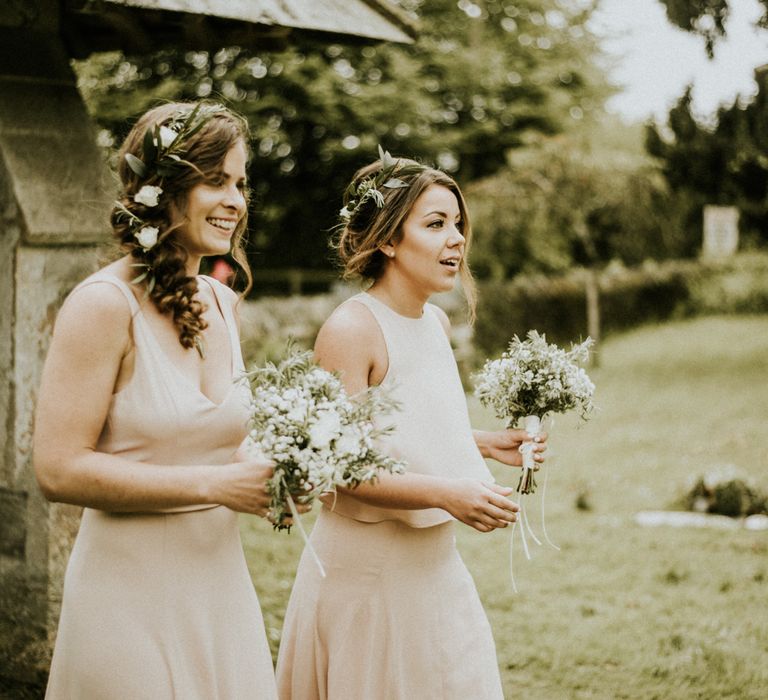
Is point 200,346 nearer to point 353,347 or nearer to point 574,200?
point 353,347

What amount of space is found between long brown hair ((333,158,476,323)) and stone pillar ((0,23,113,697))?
159cm

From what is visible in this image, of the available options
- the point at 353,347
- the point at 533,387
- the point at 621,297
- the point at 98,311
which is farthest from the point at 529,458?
the point at 621,297

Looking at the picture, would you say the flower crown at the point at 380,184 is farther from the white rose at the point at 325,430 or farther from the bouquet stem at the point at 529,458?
the white rose at the point at 325,430

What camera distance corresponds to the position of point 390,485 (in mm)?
2814

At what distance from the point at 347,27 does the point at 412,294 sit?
5.20 ft

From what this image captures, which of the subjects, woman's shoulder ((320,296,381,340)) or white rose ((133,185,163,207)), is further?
woman's shoulder ((320,296,381,340))

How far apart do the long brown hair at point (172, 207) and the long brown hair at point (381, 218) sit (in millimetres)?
806

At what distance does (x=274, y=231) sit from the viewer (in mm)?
24000

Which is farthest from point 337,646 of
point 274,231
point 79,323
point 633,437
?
point 274,231

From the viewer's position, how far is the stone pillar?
4230 millimetres

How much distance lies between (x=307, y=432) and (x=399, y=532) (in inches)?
38.7

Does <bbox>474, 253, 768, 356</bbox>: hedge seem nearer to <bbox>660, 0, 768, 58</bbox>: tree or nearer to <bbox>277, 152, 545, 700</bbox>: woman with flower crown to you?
<bbox>660, 0, 768, 58</bbox>: tree

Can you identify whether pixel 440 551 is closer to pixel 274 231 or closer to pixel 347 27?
pixel 347 27

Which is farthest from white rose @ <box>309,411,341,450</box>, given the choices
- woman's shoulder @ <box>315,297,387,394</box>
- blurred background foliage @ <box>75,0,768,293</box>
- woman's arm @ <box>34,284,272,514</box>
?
blurred background foliage @ <box>75,0,768,293</box>
